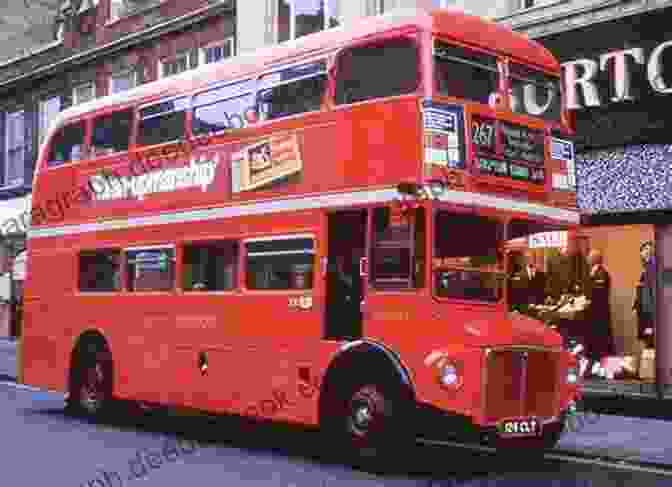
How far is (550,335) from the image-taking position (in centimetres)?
1051

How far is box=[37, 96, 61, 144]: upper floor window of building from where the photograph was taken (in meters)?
31.9

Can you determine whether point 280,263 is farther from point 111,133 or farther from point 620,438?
point 620,438

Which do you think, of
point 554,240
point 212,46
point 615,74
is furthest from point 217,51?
→ point 615,74

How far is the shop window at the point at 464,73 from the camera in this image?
1023cm

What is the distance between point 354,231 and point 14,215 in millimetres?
23356

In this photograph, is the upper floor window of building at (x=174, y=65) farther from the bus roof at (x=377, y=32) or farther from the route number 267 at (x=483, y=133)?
the route number 267 at (x=483, y=133)

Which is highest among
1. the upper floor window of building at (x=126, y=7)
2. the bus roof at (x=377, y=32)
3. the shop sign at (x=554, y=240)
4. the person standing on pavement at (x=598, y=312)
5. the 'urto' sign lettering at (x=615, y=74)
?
the upper floor window of building at (x=126, y=7)

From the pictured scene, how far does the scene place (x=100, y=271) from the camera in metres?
14.3

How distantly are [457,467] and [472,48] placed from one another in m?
4.16

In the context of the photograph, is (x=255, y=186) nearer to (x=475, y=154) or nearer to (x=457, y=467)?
(x=475, y=154)

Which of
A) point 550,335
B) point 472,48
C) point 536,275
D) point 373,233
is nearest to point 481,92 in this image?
point 472,48

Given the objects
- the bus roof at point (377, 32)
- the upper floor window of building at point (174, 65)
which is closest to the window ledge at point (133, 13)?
the upper floor window of building at point (174, 65)

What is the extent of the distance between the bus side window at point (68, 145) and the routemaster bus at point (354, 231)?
53.2 inches

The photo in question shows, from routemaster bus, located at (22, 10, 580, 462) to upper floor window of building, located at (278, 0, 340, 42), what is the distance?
8.27 meters
